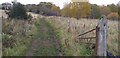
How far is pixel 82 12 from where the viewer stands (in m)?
41.9

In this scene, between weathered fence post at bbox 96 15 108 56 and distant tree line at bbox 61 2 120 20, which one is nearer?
weathered fence post at bbox 96 15 108 56

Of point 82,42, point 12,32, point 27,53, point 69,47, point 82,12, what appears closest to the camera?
point 27,53

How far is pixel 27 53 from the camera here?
28.6ft

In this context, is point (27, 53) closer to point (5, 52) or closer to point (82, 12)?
point (5, 52)

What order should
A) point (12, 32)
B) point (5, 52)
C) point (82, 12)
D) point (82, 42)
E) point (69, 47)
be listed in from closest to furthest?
1. point (5, 52)
2. point (69, 47)
3. point (82, 42)
4. point (12, 32)
5. point (82, 12)

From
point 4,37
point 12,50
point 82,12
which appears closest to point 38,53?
point 12,50

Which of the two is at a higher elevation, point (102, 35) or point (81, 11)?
point (102, 35)

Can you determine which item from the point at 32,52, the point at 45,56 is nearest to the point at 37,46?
the point at 32,52

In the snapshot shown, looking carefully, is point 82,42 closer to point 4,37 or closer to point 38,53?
point 38,53

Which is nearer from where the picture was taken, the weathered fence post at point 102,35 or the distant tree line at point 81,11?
the weathered fence post at point 102,35

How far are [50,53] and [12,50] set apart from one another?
4.11 feet

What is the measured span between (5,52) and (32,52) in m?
1.13

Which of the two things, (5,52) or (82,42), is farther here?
(82,42)

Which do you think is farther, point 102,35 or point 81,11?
point 81,11
